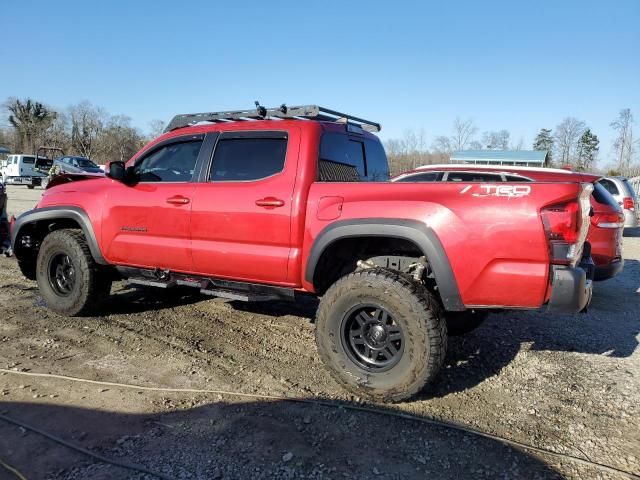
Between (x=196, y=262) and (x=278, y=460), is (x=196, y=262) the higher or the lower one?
the higher one

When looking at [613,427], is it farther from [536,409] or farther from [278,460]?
[278,460]

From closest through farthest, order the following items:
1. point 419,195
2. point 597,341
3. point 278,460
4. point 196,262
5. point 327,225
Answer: point 278,460 < point 419,195 < point 327,225 < point 196,262 < point 597,341

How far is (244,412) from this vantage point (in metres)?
3.23

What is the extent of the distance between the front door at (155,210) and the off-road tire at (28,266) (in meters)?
1.50

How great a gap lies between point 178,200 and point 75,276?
164cm

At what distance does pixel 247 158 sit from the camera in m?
4.23

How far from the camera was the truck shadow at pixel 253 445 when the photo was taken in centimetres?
262

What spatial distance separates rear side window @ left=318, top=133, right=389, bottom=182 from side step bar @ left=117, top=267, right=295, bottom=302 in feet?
3.32

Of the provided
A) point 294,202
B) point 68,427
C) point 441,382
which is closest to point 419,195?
point 294,202

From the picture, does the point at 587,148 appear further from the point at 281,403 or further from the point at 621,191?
the point at 281,403

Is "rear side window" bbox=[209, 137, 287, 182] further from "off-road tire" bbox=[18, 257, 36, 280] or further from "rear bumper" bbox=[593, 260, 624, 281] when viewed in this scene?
"rear bumper" bbox=[593, 260, 624, 281]

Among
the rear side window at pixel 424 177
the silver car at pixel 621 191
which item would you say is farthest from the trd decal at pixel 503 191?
the silver car at pixel 621 191

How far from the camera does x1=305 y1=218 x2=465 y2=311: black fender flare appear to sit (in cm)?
323

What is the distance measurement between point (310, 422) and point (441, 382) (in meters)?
1.19
